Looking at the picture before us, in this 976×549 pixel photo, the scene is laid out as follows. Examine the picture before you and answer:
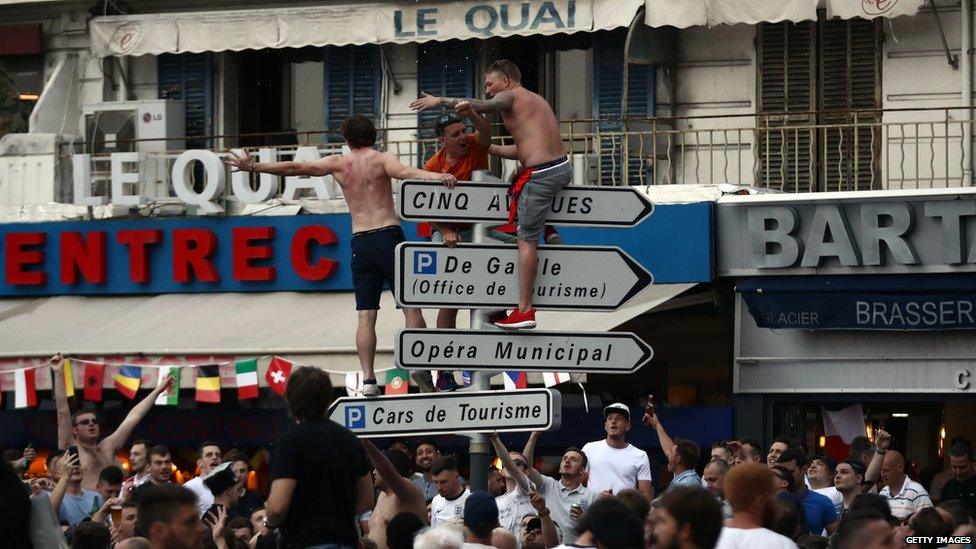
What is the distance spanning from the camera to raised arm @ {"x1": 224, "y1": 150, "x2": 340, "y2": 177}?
10219 millimetres

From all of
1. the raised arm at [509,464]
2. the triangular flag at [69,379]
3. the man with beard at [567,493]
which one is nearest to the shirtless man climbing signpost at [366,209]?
the raised arm at [509,464]

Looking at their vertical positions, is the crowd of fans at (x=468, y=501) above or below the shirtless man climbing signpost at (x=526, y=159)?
below

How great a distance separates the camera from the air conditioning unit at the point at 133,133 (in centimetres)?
2042

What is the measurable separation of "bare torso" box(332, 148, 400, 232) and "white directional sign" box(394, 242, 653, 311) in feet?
5.88

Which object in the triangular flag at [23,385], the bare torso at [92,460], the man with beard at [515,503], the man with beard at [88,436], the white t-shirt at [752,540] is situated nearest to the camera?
the white t-shirt at [752,540]

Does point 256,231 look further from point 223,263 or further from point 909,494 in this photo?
point 909,494

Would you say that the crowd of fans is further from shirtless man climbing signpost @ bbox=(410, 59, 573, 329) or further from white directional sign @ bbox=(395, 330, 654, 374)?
shirtless man climbing signpost @ bbox=(410, 59, 573, 329)

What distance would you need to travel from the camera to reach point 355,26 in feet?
64.3

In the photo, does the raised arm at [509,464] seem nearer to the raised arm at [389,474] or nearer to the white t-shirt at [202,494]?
the raised arm at [389,474]

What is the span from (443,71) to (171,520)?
13.6m

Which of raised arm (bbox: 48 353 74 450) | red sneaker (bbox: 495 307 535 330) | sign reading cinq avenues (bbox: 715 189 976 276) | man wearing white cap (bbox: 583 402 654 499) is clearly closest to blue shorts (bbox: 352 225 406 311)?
red sneaker (bbox: 495 307 535 330)

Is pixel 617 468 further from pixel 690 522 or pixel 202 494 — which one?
pixel 690 522

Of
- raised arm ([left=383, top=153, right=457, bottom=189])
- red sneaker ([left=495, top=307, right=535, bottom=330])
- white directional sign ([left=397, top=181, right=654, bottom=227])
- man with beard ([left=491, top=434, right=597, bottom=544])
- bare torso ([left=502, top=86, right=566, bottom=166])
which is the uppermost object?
bare torso ([left=502, top=86, right=566, bottom=166])

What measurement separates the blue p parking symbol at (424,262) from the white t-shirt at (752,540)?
2078 mm
